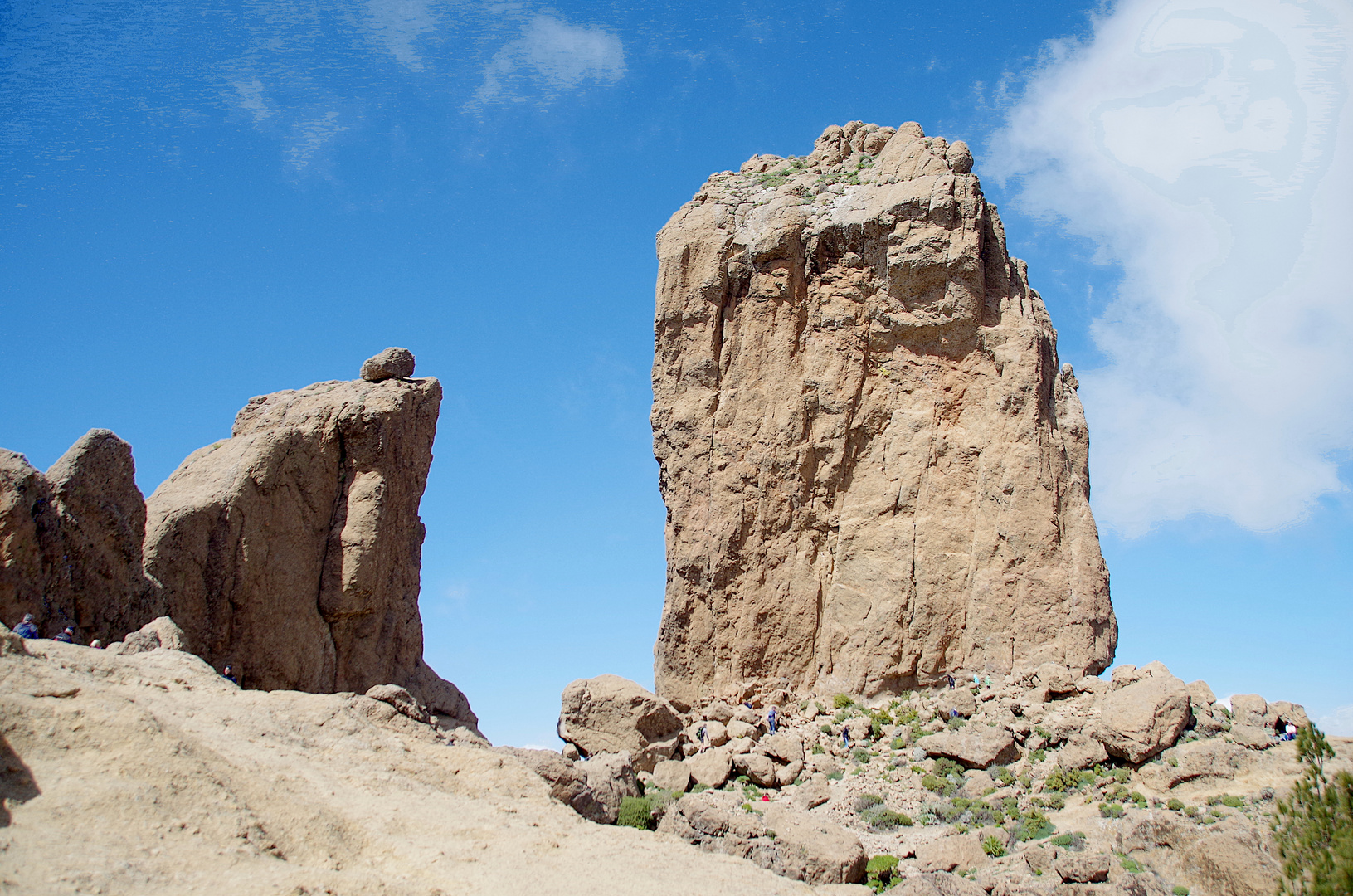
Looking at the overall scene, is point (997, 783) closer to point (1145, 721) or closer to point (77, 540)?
point (1145, 721)

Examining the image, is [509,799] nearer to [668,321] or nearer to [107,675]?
[107,675]

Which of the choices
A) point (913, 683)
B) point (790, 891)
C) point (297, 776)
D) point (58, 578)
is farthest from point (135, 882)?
point (913, 683)

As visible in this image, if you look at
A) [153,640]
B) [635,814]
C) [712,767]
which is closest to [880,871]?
[635,814]

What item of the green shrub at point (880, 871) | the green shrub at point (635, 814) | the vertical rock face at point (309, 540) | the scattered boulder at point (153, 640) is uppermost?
the vertical rock face at point (309, 540)

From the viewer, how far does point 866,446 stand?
1094 inches

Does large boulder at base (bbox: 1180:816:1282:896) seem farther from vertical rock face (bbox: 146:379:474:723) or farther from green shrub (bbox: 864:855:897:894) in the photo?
vertical rock face (bbox: 146:379:474:723)

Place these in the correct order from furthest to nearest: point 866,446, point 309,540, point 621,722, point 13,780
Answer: point 866,446 → point 309,540 → point 621,722 → point 13,780

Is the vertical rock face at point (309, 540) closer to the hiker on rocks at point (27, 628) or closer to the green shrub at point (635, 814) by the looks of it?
the hiker on rocks at point (27, 628)

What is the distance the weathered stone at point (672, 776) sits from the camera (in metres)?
22.4

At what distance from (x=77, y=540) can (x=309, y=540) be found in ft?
27.7

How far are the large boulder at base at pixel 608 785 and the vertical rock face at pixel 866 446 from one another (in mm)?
7747

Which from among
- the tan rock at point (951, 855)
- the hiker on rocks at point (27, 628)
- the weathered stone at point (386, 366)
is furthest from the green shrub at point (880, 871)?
the weathered stone at point (386, 366)

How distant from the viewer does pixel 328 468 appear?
1098 inches

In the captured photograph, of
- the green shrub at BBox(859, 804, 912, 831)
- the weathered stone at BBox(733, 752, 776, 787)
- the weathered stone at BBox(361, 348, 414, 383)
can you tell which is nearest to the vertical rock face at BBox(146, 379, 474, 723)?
the weathered stone at BBox(361, 348, 414, 383)
